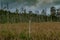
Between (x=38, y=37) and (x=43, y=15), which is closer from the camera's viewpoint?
(x=38, y=37)

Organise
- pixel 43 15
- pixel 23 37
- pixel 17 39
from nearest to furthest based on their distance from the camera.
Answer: pixel 17 39
pixel 23 37
pixel 43 15

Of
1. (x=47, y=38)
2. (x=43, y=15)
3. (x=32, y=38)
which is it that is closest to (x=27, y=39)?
(x=32, y=38)

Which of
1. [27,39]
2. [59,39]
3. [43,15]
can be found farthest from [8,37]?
[43,15]

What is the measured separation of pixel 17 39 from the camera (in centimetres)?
731

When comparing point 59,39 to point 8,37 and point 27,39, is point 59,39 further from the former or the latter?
point 8,37

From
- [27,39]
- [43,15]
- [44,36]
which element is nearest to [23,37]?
[27,39]

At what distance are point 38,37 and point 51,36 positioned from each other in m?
0.47

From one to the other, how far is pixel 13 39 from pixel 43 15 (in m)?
38.2

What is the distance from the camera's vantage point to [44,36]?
802cm

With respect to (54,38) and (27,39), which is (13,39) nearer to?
(27,39)

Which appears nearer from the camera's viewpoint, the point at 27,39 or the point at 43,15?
the point at 27,39

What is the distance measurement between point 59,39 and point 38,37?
2.79ft

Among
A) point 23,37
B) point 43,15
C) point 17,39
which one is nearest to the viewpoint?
point 17,39

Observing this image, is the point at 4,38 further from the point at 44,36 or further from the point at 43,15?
the point at 43,15
